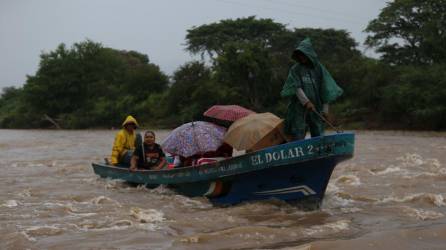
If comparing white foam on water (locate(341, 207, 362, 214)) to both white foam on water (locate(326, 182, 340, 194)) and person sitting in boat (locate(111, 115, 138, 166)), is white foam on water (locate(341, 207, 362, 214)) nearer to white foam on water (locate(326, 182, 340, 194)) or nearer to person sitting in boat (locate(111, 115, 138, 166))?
white foam on water (locate(326, 182, 340, 194))

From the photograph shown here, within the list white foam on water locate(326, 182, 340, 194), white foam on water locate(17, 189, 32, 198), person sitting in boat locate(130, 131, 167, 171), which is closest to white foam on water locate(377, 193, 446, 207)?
white foam on water locate(326, 182, 340, 194)

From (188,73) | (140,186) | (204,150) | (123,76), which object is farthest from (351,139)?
(123,76)

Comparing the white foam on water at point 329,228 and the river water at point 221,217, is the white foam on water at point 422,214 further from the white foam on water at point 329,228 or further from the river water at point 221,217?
the white foam on water at point 329,228

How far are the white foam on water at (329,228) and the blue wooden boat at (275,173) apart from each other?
744mm

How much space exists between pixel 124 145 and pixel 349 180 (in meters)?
4.03

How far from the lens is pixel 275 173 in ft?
23.4

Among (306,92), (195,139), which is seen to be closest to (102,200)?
(195,139)

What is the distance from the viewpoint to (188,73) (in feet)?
129

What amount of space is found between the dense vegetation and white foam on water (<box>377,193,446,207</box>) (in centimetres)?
2087

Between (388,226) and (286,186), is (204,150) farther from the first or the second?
(388,226)

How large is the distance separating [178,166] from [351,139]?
2.93m

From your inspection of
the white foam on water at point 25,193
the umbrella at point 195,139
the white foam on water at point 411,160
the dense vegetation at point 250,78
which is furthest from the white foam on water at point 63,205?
the dense vegetation at point 250,78

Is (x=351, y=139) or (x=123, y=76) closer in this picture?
(x=351, y=139)

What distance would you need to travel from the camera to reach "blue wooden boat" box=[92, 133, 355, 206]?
265 inches
